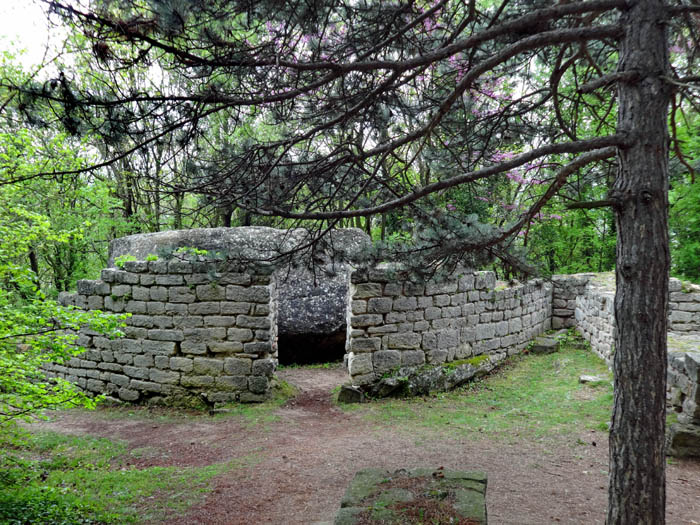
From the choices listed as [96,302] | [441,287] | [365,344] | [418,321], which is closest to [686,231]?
[441,287]

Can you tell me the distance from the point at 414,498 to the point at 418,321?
4.49 m

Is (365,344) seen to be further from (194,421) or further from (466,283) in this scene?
(194,421)

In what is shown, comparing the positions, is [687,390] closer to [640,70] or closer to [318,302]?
[640,70]

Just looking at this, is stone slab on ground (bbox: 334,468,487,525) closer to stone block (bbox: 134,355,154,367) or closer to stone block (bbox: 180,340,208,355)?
stone block (bbox: 180,340,208,355)

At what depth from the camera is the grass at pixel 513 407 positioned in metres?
6.02

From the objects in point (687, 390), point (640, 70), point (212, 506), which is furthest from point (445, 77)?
point (212, 506)

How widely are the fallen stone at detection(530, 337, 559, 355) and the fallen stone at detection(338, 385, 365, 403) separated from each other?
496 centimetres

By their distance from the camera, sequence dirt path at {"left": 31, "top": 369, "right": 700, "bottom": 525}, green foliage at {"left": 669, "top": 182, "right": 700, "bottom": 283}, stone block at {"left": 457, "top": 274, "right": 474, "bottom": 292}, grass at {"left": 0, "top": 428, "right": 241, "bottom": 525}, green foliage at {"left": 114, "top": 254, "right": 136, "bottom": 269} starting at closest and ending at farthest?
grass at {"left": 0, "top": 428, "right": 241, "bottom": 525}
dirt path at {"left": 31, "top": 369, "right": 700, "bottom": 525}
green foliage at {"left": 114, "top": 254, "right": 136, "bottom": 269}
stone block at {"left": 457, "top": 274, "right": 474, "bottom": 292}
green foliage at {"left": 669, "top": 182, "right": 700, "bottom": 283}

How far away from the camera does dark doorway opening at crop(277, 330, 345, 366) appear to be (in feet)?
30.1

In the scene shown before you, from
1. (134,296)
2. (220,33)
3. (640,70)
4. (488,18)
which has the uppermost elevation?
(488,18)

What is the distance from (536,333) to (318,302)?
5.51m

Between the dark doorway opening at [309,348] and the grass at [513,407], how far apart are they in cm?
259

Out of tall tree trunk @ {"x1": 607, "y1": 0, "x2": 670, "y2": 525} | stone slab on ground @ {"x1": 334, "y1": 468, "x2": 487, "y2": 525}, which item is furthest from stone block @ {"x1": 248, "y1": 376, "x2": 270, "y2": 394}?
tall tree trunk @ {"x1": 607, "y1": 0, "x2": 670, "y2": 525}

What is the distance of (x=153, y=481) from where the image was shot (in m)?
4.52
